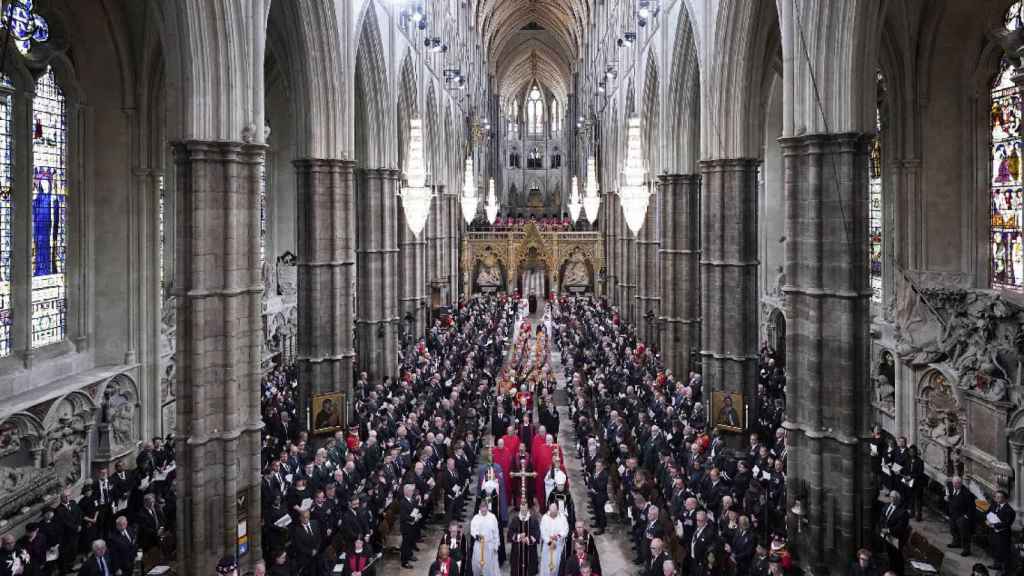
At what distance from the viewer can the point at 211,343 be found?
516 inches

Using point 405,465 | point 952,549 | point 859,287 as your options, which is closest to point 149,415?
point 405,465

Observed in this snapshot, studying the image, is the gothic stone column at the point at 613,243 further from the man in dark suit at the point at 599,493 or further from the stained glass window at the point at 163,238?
the man in dark suit at the point at 599,493

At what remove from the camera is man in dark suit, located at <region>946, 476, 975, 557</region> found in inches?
551

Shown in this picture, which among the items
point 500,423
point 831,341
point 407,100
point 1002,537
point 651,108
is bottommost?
point 1002,537

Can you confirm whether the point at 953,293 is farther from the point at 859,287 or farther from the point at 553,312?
the point at 553,312

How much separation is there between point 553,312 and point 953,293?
93.3 ft

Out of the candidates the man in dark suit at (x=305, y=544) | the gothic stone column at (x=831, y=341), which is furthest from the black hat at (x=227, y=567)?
the gothic stone column at (x=831, y=341)

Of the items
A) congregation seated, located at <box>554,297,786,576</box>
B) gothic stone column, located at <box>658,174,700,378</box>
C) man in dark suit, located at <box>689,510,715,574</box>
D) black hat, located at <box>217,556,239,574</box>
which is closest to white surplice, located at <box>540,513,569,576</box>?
congregation seated, located at <box>554,297,786,576</box>

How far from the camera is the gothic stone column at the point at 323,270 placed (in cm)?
2042

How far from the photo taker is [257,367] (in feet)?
45.9

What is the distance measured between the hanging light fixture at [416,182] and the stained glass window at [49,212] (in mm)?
8561

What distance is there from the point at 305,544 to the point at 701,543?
246 inches

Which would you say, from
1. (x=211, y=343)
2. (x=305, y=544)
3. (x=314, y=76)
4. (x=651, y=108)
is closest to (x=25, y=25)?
(x=314, y=76)

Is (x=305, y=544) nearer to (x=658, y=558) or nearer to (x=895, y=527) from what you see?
(x=658, y=558)
